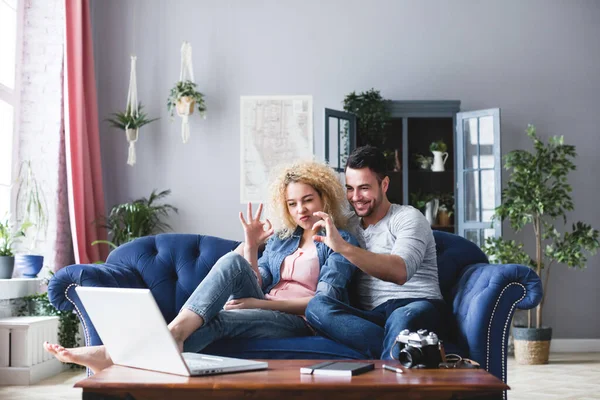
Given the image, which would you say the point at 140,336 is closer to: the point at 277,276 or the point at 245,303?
the point at 245,303

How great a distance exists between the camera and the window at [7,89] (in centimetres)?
475

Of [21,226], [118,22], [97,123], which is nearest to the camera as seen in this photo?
[21,226]

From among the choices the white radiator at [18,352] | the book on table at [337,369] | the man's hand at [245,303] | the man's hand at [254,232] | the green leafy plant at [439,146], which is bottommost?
the white radiator at [18,352]

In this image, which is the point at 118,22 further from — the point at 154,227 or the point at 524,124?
the point at 524,124

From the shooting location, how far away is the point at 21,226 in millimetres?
4574

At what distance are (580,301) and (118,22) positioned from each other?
176 inches

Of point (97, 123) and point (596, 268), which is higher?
point (97, 123)

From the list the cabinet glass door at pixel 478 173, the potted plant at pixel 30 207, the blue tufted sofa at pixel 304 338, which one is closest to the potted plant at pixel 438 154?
the cabinet glass door at pixel 478 173

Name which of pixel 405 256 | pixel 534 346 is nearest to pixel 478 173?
pixel 534 346

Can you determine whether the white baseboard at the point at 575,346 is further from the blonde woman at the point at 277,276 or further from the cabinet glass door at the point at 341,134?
the blonde woman at the point at 277,276

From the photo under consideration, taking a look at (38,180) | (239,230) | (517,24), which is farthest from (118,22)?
(517,24)

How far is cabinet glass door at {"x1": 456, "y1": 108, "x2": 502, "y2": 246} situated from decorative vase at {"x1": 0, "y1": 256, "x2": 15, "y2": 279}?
3233 mm

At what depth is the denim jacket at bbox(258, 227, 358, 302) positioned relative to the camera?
2689 mm

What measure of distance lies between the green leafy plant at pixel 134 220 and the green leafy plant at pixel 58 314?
83 cm
